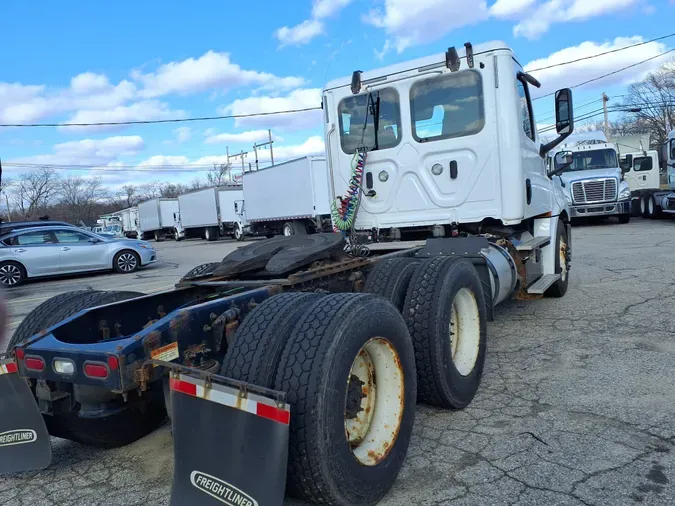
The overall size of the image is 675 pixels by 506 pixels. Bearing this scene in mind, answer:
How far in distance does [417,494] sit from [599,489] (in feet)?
2.91

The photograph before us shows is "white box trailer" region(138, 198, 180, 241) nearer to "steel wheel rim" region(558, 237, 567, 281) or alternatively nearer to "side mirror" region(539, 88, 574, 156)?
"steel wheel rim" region(558, 237, 567, 281)

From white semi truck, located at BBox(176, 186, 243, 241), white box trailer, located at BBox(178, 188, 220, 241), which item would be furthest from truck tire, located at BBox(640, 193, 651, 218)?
white box trailer, located at BBox(178, 188, 220, 241)

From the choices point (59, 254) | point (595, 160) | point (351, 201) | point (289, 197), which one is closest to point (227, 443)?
point (351, 201)

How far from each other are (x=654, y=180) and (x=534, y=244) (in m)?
19.6

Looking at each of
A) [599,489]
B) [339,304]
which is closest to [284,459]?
[339,304]

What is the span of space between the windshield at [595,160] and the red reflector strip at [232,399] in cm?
1972

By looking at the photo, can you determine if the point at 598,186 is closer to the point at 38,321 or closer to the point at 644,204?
the point at 644,204

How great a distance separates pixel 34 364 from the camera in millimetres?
2699

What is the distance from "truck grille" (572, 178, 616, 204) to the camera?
18609 millimetres

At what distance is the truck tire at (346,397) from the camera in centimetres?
231

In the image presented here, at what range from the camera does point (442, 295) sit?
147 inches

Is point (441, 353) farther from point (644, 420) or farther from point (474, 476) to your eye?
point (644, 420)

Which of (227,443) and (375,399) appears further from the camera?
(375,399)

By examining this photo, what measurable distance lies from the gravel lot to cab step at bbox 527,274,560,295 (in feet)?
1.41
